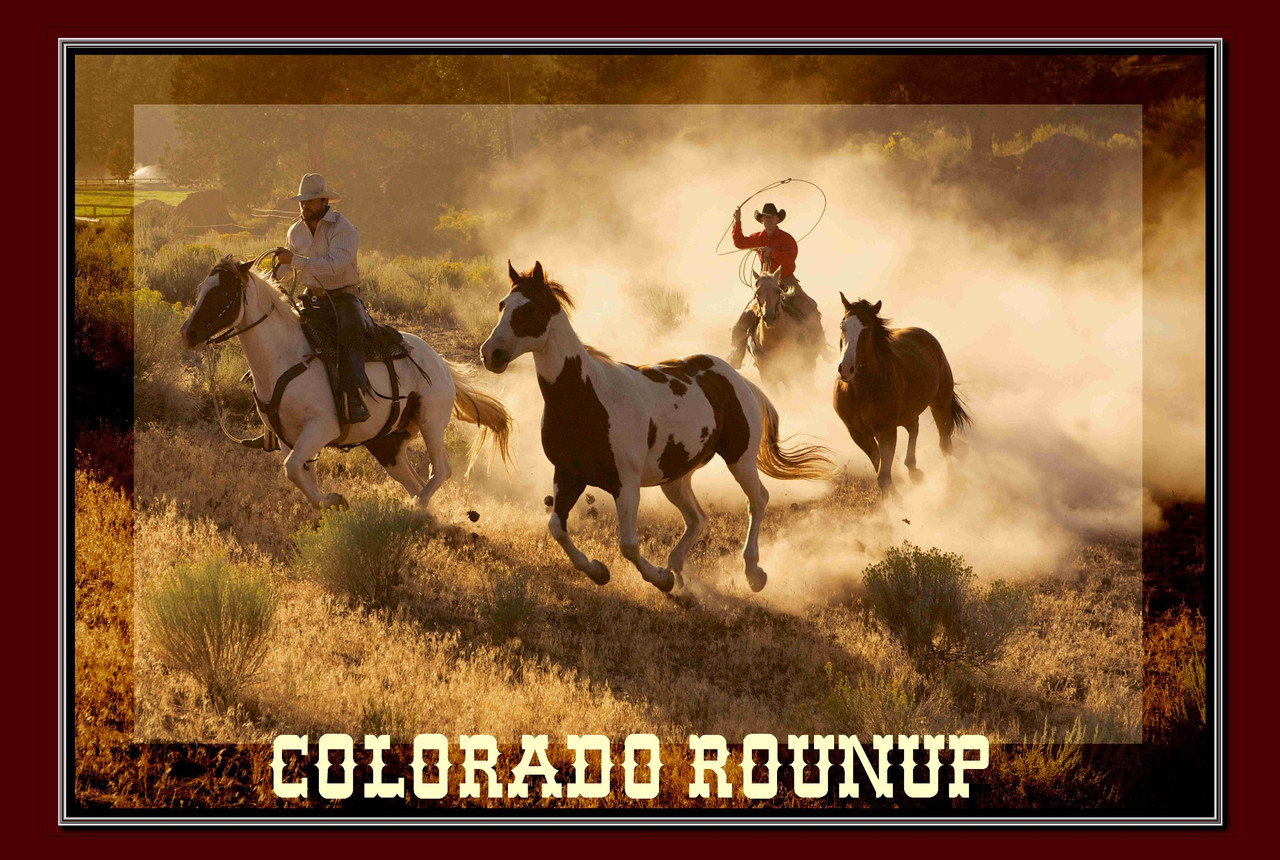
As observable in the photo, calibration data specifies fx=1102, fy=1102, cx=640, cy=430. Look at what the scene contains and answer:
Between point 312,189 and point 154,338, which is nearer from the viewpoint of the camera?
point 312,189

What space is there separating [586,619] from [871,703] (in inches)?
98.9

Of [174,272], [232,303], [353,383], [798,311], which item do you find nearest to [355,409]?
[353,383]

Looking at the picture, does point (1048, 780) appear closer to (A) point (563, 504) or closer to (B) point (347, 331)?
(A) point (563, 504)

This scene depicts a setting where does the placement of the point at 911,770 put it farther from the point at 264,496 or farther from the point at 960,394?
the point at 960,394

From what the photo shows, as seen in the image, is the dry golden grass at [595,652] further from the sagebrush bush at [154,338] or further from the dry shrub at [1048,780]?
the sagebrush bush at [154,338]

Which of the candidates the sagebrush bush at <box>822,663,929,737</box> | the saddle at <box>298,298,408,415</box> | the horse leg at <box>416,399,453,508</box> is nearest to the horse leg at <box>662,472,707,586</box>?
the sagebrush bush at <box>822,663,929,737</box>

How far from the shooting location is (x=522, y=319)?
761 cm

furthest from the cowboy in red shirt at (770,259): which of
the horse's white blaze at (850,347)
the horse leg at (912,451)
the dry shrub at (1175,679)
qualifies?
the dry shrub at (1175,679)

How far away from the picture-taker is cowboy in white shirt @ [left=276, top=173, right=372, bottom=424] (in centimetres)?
927

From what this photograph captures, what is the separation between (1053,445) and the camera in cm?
1352

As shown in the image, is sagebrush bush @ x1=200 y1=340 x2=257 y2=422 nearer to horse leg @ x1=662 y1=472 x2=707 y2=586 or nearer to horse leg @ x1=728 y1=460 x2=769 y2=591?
horse leg @ x1=662 y1=472 x2=707 y2=586

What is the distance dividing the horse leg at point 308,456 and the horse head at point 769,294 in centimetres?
576

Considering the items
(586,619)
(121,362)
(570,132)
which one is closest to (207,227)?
(570,132)

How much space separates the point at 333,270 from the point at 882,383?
5.53 m
